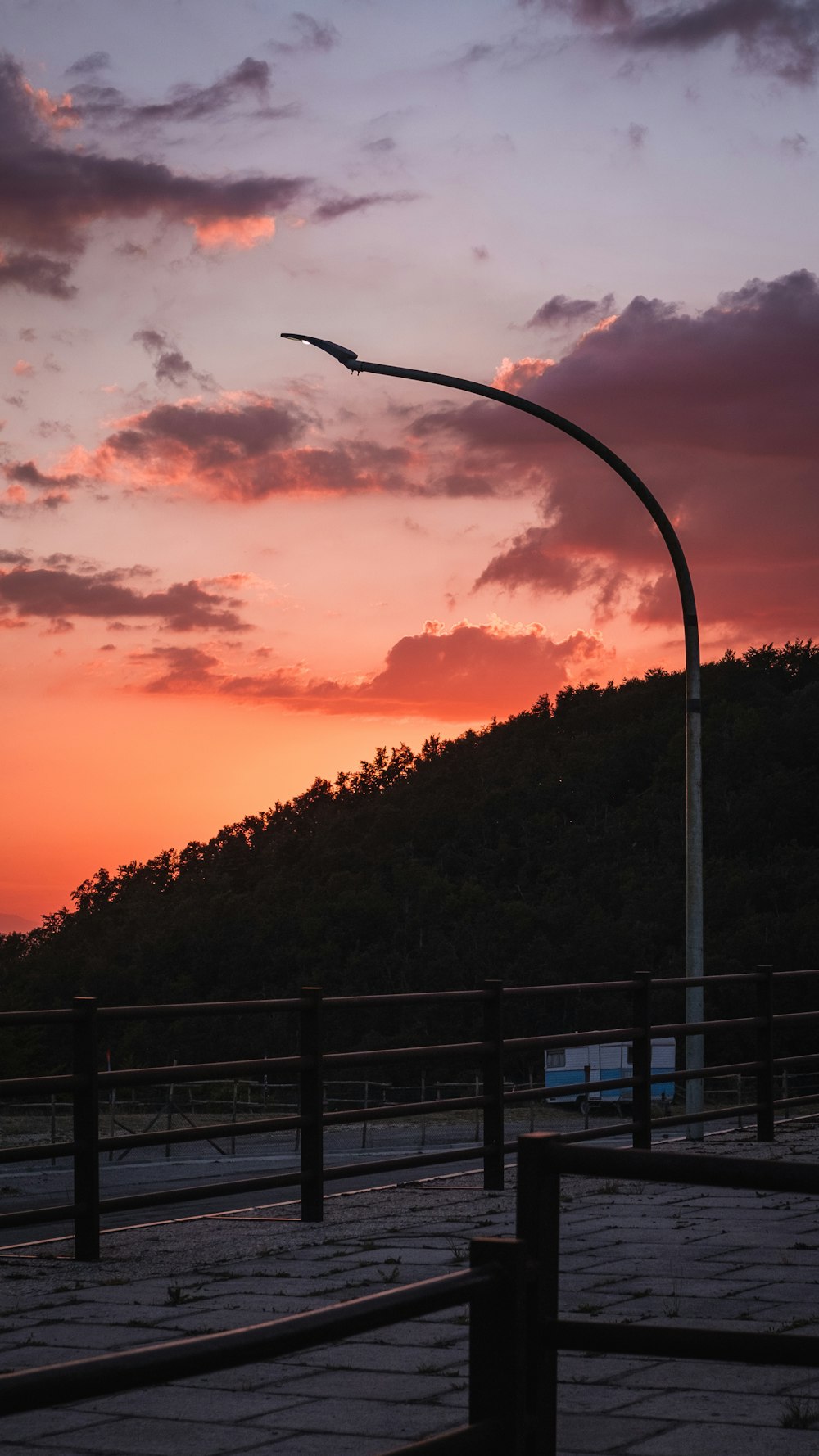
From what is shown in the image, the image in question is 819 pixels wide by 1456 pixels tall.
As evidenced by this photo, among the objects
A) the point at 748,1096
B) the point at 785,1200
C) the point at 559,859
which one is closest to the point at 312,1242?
the point at 785,1200

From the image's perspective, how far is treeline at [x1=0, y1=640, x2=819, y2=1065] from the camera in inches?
4149

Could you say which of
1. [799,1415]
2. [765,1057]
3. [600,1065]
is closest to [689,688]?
[765,1057]

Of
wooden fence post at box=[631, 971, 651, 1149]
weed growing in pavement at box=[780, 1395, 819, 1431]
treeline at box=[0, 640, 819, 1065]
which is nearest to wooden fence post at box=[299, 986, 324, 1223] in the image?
wooden fence post at box=[631, 971, 651, 1149]

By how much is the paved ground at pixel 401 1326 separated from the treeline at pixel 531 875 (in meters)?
85.5

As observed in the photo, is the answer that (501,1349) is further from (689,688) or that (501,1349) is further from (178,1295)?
(689,688)

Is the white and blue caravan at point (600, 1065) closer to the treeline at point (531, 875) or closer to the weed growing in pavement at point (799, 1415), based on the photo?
the treeline at point (531, 875)

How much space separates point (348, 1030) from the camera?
105062 mm

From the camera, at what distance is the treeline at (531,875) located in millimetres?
105375

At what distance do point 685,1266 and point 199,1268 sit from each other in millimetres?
2271

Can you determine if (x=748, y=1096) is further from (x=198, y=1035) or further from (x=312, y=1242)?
(x=312, y=1242)

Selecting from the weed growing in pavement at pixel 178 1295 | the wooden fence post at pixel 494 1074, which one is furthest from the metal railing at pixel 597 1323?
the wooden fence post at pixel 494 1074

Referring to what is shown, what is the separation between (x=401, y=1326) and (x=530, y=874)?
12112 centimetres

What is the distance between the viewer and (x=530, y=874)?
127m

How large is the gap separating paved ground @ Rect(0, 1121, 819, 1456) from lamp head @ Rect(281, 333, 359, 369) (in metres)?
9.67
